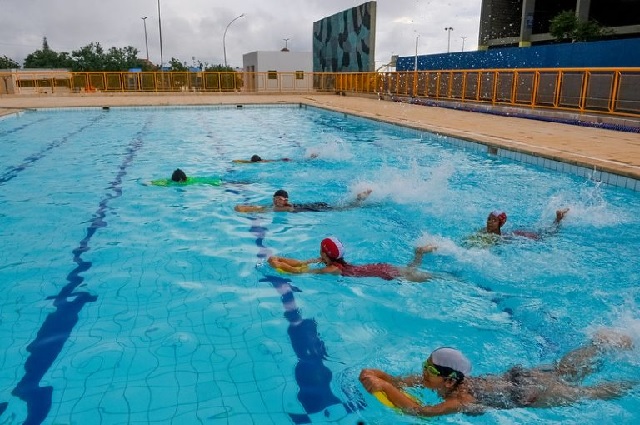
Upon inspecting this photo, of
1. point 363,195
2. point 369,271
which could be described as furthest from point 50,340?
point 363,195

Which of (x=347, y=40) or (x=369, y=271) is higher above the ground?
(x=347, y=40)

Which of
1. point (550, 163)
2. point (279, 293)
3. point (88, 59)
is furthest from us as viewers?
point (88, 59)

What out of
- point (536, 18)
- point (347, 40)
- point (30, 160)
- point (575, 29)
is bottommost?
point (30, 160)

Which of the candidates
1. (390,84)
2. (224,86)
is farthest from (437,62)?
(224,86)

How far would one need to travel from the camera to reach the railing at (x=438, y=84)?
523 inches

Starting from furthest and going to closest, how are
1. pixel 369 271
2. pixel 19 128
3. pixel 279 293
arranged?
pixel 19 128 → pixel 369 271 → pixel 279 293

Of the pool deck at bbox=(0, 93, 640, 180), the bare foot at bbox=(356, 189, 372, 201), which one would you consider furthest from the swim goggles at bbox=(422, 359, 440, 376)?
the pool deck at bbox=(0, 93, 640, 180)

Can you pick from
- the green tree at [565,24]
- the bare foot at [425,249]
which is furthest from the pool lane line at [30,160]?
the green tree at [565,24]

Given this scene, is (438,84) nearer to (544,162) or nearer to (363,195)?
(544,162)

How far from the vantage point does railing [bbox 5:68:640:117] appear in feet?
43.6

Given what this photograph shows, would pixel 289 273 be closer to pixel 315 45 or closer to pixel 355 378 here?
pixel 355 378

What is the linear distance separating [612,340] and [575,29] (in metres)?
23.7

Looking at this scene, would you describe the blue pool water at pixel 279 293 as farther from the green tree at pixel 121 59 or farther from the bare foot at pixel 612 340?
the green tree at pixel 121 59

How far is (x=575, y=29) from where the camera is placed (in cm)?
2347
